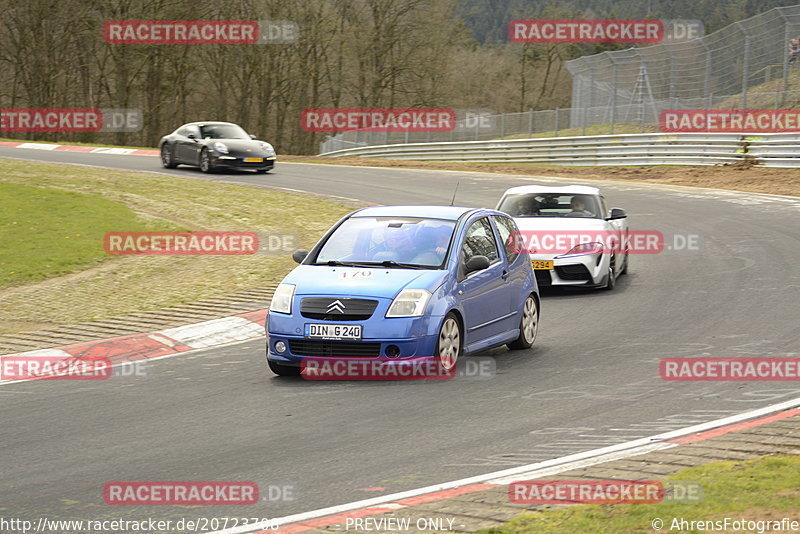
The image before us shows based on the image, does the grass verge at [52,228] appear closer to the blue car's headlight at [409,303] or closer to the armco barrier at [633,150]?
the blue car's headlight at [409,303]

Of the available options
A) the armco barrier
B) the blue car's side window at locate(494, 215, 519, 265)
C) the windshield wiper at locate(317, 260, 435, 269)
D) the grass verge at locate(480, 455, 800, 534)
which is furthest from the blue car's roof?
the armco barrier

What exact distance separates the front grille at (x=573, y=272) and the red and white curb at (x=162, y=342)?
4.17m

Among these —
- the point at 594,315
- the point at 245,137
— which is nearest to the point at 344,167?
the point at 245,137

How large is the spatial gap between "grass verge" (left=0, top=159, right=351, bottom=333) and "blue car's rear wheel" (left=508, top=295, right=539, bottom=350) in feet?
15.5

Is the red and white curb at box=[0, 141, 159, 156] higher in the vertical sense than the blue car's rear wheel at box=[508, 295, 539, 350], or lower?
higher

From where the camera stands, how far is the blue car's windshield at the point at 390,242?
398 inches

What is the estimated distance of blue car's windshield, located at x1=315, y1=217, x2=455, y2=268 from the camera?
398 inches

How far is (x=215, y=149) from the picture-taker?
29734 mm

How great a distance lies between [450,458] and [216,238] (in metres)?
12.4

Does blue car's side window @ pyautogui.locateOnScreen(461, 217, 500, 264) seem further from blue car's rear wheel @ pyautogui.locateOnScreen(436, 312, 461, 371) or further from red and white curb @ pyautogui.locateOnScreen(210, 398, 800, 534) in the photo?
red and white curb @ pyautogui.locateOnScreen(210, 398, 800, 534)

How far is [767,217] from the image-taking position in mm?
22516

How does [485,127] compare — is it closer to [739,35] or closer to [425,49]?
[739,35]

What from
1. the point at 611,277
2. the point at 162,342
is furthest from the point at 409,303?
the point at 611,277

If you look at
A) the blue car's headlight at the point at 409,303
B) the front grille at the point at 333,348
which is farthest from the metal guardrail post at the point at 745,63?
the front grille at the point at 333,348
